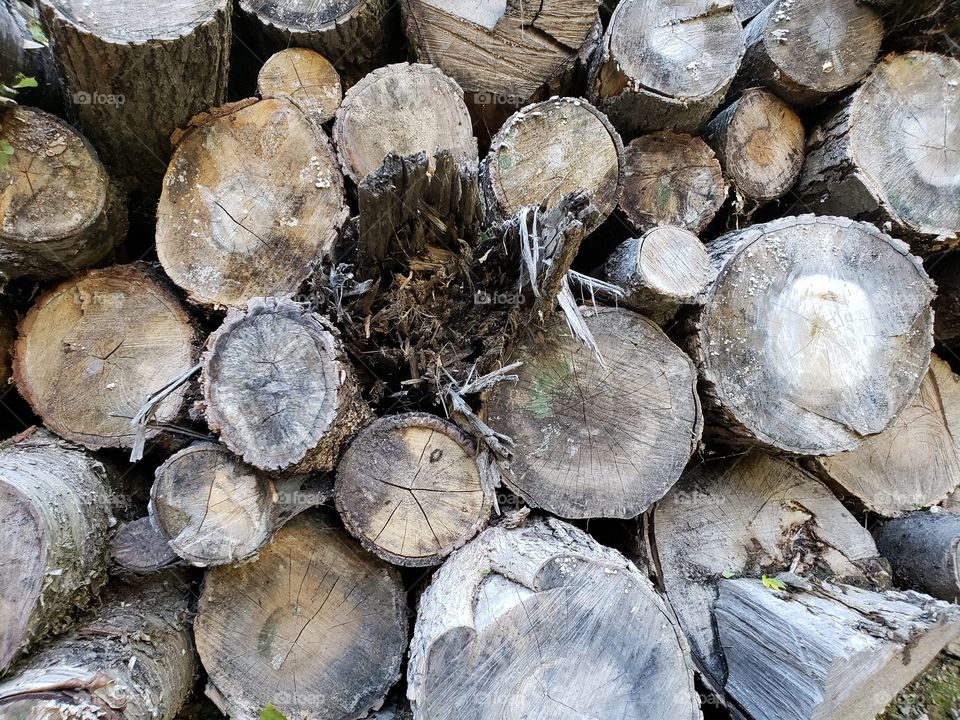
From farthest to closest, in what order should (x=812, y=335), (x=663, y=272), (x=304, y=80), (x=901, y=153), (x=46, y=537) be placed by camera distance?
(x=901, y=153) → (x=304, y=80) → (x=812, y=335) → (x=663, y=272) → (x=46, y=537)

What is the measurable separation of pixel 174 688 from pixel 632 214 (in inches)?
102

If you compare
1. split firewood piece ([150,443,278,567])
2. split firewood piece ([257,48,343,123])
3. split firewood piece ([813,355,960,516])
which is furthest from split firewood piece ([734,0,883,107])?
split firewood piece ([150,443,278,567])

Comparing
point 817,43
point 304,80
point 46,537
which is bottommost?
point 46,537

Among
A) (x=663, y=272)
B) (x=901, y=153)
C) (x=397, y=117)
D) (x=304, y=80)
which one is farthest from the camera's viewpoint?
(x=901, y=153)

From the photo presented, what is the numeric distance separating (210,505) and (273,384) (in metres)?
0.42

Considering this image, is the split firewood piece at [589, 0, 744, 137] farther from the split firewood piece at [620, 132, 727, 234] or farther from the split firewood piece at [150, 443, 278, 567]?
the split firewood piece at [150, 443, 278, 567]

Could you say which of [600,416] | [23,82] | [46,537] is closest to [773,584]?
[600,416]

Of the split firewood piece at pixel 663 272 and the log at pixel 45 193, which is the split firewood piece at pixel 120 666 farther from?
the split firewood piece at pixel 663 272

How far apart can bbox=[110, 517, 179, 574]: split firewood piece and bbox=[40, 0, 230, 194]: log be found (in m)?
1.37

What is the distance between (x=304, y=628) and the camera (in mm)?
2033

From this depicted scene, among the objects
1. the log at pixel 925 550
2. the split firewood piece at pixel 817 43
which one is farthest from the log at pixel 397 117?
the log at pixel 925 550

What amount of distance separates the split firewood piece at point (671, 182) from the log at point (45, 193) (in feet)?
6.91

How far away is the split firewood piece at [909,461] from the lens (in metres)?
2.60

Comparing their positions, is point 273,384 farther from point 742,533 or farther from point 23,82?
point 742,533
